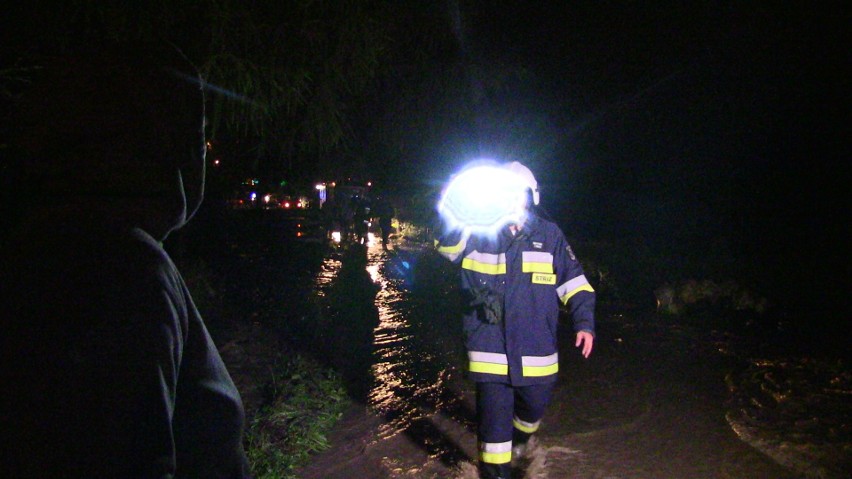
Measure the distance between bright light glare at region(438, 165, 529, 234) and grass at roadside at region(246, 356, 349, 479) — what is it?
6.88 ft

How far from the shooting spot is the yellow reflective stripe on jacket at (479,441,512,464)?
3225mm

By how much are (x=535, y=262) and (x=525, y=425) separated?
1140 mm

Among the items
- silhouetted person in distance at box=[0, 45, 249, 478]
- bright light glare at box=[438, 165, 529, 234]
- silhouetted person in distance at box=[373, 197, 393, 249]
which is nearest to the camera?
silhouetted person in distance at box=[0, 45, 249, 478]

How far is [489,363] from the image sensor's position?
324cm

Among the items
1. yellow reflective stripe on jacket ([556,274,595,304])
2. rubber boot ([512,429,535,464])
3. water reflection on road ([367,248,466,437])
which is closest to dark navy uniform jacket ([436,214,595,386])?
yellow reflective stripe on jacket ([556,274,595,304])

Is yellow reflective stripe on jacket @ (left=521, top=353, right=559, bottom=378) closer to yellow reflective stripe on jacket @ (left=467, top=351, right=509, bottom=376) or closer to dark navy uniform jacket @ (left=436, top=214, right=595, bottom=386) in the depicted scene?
dark navy uniform jacket @ (left=436, top=214, right=595, bottom=386)

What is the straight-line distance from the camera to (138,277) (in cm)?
94

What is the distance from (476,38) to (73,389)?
689 cm

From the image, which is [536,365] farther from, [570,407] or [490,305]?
[570,407]

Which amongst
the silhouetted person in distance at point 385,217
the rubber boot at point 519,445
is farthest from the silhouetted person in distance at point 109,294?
the silhouetted person in distance at point 385,217

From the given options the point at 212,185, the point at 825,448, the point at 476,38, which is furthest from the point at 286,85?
the point at 212,185

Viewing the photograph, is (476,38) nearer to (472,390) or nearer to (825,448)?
(472,390)

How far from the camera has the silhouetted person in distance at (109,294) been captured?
836 mm

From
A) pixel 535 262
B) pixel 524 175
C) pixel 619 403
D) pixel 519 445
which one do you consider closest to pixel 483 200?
pixel 524 175
